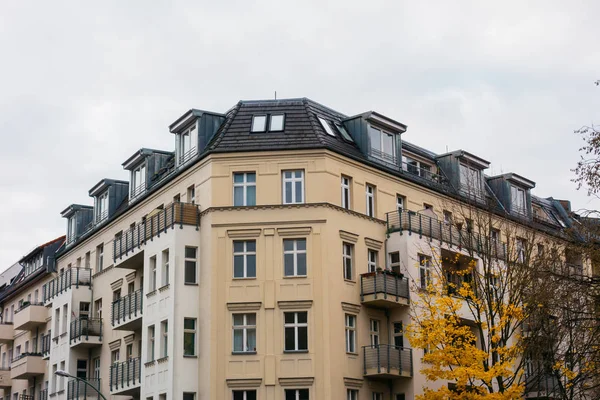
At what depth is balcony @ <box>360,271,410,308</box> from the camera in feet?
136

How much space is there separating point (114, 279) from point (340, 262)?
1500cm

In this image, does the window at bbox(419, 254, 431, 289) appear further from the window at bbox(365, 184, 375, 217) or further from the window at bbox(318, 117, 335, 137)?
the window at bbox(318, 117, 335, 137)

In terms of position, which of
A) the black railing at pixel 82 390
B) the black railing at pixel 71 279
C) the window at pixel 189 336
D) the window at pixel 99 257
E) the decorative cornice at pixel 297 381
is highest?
the window at pixel 99 257

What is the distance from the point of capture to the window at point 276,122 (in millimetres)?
43750

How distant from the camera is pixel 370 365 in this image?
41125 mm

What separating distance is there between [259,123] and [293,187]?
384 centimetres

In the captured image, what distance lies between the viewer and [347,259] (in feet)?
139

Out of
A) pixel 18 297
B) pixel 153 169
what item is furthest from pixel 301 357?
pixel 18 297

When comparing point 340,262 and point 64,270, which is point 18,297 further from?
point 340,262

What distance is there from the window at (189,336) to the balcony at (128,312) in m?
4.15

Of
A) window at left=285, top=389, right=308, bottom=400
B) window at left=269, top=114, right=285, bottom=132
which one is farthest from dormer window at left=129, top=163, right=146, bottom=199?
window at left=285, top=389, right=308, bottom=400

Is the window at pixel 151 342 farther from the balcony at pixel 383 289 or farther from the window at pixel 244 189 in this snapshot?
the balcony at pixel 383 289

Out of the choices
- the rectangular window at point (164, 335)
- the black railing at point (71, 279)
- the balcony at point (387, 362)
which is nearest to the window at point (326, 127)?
the balcony at point (387, 362)

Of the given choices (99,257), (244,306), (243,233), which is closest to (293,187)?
(243,233)
